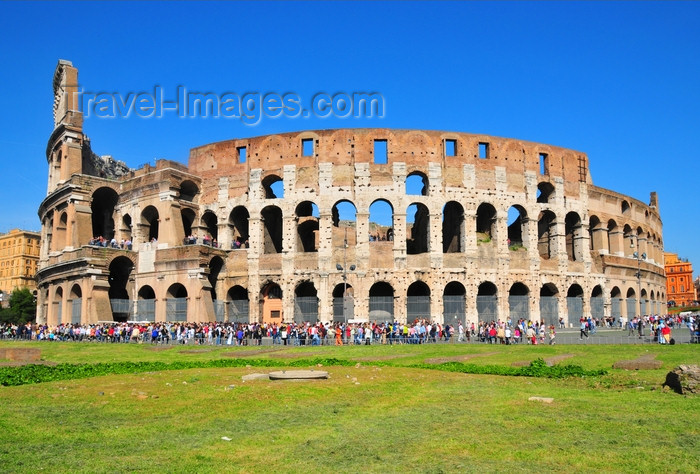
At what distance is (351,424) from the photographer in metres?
9.09

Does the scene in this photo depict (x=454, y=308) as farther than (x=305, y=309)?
Yes

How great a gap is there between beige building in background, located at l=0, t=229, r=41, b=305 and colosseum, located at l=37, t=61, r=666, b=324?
54.2 m

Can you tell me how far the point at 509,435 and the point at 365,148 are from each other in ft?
106

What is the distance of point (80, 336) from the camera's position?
3569 cm

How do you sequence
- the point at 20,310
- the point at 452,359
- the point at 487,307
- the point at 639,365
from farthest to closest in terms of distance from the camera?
the point at 20,310 < the point at 487,307 < the point at 452,359 < the point at 639,365

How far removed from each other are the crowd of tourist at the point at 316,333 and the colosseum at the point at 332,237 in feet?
8.60

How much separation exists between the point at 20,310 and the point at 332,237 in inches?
1778

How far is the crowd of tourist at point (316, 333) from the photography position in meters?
28.9

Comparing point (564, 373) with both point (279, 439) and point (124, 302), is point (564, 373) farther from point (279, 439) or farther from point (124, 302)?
point (124, 302)

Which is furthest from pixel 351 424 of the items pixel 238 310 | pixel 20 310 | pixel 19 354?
pixel 20 310

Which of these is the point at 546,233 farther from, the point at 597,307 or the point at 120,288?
the point at 120,288

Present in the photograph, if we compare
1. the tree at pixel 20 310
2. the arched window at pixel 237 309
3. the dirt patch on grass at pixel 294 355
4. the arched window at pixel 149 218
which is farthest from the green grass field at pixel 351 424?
the tree at pixel 20 310

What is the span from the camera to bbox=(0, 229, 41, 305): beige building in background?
9181cm

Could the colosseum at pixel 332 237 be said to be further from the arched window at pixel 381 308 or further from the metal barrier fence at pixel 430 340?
the metal barrier fence at pixel 430 340
